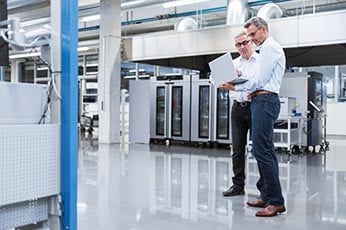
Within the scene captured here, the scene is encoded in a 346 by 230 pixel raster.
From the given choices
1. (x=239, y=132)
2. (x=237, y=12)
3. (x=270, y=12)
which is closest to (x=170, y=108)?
(x=237, y=12)

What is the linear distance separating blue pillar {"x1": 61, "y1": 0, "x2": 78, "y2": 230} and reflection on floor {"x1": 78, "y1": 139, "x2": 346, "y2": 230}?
1.06m

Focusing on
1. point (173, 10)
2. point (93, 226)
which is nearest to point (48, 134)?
point (93, 226)

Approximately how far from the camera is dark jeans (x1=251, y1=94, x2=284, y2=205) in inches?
128

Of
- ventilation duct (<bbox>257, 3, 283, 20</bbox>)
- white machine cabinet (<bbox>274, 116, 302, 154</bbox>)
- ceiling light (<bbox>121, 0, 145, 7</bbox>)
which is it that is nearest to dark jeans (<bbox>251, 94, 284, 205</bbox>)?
white machine cabinet (<bbox>274, 116, 302, 154</bbox>)

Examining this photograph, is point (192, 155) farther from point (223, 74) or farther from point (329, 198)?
point (223, 74)

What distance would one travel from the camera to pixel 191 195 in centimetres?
411

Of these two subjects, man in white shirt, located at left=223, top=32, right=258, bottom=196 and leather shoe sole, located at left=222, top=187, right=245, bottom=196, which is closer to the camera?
man in white shirt, located at left=223, top=32, right=258, bottom=196

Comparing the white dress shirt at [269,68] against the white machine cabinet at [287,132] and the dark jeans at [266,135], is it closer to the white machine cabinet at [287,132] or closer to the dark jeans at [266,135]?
the dark jeans at [266,135]

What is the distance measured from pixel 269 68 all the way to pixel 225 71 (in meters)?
0.41

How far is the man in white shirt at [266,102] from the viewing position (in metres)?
3.21

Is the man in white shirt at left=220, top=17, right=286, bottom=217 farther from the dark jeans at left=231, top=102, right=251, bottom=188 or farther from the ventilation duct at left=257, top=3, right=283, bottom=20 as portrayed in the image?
the ventilation duct at left=257, top=3, right=283, bottom=20

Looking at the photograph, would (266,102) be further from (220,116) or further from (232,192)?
(220,116)

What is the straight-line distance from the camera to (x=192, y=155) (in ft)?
24.9

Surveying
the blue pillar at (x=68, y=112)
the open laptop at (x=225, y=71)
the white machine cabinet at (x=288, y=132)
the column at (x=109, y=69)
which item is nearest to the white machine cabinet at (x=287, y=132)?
the white machine cabinet at (x=288, y=132)
